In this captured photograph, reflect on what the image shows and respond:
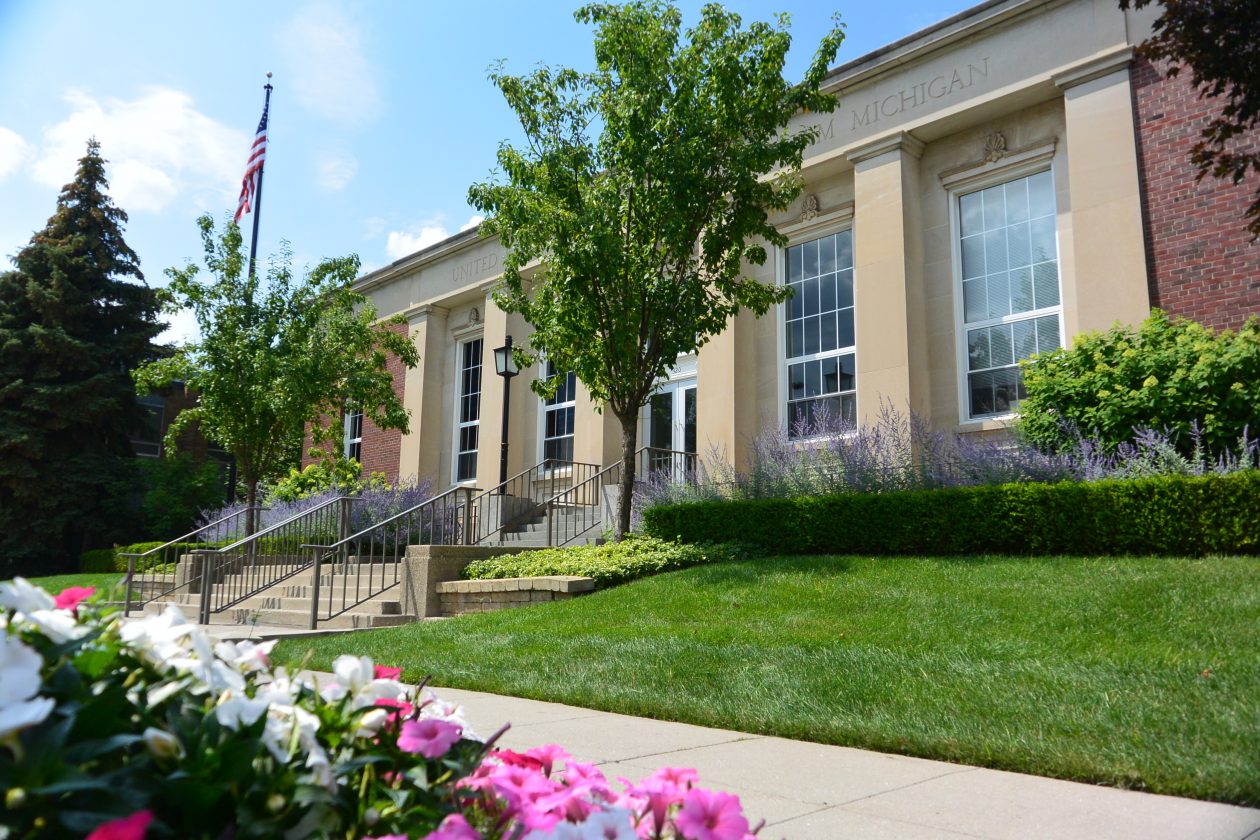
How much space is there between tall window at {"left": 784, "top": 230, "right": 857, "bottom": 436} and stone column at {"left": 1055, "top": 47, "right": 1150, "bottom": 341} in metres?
3.69

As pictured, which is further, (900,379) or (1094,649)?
(900,379)

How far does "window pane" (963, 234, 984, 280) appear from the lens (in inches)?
574

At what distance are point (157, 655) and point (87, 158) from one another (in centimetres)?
3577

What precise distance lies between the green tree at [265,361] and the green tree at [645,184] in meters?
5.79

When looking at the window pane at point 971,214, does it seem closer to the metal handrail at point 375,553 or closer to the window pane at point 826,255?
the window pane at point 826,255

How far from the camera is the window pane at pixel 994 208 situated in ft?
47.3

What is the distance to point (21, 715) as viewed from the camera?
106cm

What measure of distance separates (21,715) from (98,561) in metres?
28.8

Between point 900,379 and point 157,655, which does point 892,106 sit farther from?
point 157,655

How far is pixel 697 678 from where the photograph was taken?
5.88 meters

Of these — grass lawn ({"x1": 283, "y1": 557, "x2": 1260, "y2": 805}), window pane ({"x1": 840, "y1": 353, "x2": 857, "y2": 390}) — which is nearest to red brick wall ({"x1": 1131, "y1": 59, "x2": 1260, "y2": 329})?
window pane ({"x1": 840, "y1": 353, "x2": 857, "y2": 390})

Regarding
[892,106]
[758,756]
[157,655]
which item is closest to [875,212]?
[892,106]

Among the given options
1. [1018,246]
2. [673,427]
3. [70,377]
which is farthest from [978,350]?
[70,377]

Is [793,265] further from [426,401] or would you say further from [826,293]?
[426,401]
